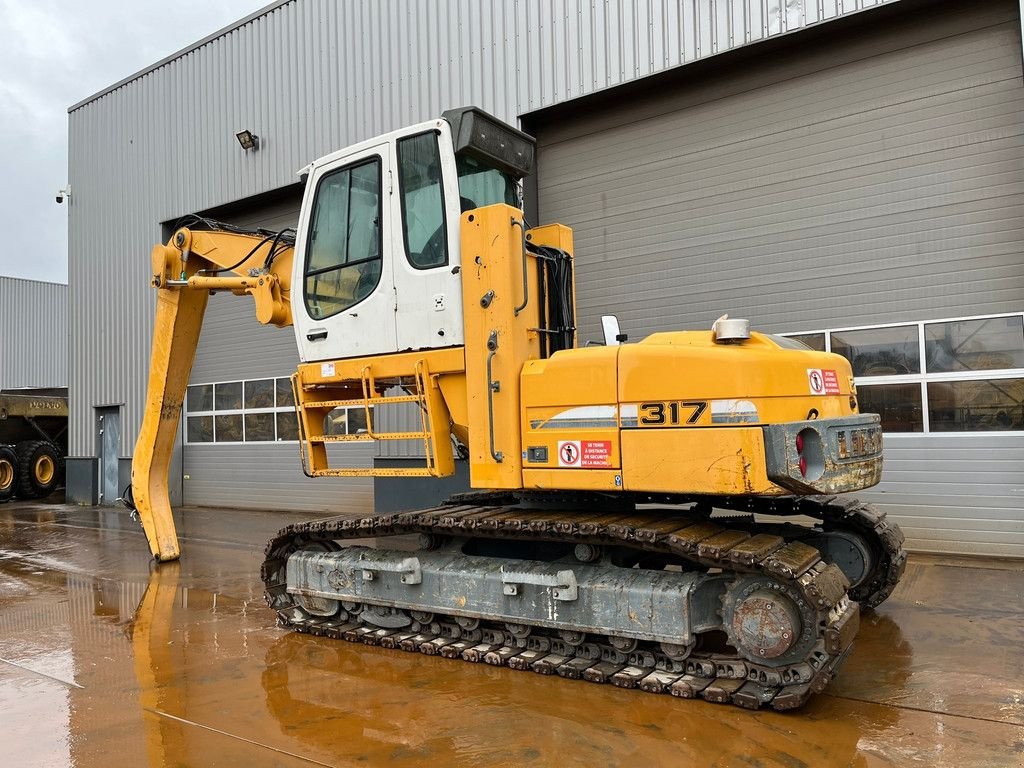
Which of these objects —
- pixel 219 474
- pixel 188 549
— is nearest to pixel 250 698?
pixel 188 549

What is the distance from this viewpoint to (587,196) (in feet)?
35.4

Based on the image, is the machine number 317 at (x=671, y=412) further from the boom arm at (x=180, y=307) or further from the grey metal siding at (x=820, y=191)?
the grey metal siding at (x=820, y=191)

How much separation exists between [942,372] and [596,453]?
18.1 ft

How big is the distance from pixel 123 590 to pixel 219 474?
25.9 feet

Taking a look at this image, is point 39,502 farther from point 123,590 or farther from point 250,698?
point 250,698

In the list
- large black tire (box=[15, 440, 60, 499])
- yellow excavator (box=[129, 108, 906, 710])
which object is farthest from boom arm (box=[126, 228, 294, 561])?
large black tire (box=[15, 440, 60, 499])

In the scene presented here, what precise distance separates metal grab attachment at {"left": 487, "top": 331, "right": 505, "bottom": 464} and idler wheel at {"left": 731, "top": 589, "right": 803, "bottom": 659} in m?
1.71

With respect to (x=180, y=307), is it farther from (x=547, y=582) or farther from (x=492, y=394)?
(x=547, y=582)

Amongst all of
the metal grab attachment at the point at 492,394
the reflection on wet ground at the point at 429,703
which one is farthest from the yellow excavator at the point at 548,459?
the reflection on wet ground at the point at 429,703

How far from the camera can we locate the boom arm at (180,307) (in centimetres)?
684

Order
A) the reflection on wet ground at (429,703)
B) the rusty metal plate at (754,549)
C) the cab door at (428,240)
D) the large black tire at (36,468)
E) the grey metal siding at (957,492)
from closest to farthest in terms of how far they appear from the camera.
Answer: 1. the reflection on wet ground at (429,703)
2. the rusty metal plate at (754,549)
3. the cab door at (428,240)
4. the grey metal siding at (957,492)
5. the large black tire at (36,468)

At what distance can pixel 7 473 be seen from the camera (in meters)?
18.6

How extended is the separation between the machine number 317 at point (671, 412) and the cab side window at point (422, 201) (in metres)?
1.75

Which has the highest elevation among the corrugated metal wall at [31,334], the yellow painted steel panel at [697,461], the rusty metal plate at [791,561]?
the corrugated metal wall at [31,334]
